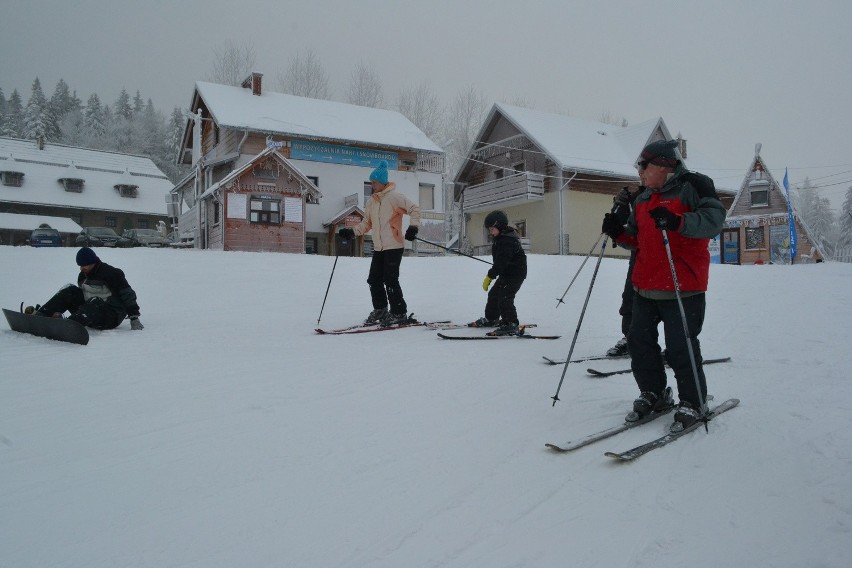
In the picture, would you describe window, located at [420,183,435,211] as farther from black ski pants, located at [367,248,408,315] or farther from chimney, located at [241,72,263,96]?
black ski pants, located at [367,248,408,315]

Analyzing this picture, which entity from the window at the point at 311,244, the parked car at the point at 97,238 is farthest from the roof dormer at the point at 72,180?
the window at the point at 311,244

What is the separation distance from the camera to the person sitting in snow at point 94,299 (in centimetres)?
584

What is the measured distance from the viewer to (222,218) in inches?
779

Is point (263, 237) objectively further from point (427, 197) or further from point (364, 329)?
point (364, 329)

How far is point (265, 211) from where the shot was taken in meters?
20.6

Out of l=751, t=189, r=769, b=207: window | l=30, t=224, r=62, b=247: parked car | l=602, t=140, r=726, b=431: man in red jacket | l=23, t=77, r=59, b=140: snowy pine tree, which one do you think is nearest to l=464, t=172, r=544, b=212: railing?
l=751, t=189, r=769, b=207: window

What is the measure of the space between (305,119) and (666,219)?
25.5 meters

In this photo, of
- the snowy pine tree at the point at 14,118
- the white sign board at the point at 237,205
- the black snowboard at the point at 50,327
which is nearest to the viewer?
the black snowboard at the point at 50,327

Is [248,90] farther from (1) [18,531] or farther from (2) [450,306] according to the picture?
(1) [18,531]

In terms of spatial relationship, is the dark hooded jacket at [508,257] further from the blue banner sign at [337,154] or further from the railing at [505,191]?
the blue banner sign at [337,154]

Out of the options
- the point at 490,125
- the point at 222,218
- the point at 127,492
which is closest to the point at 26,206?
the point at 222,218

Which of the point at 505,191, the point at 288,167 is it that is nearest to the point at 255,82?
the point at 288,167

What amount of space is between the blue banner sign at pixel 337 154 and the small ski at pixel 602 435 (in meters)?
24.0

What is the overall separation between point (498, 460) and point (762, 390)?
226 centimetres
